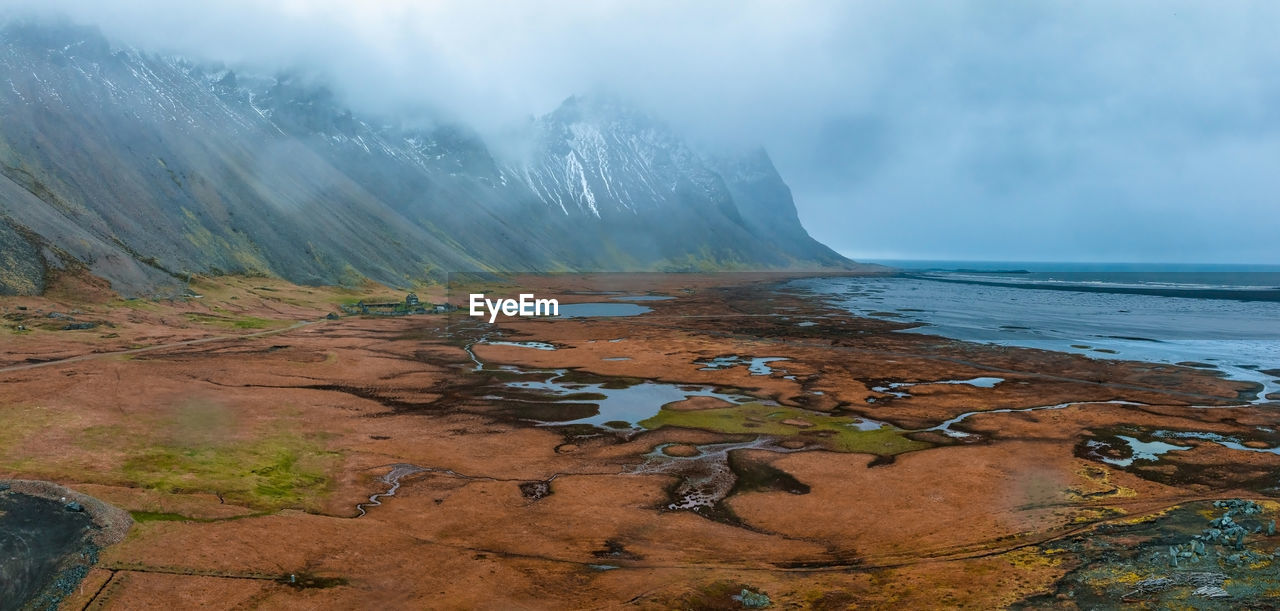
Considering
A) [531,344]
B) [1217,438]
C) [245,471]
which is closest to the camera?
[245,471]

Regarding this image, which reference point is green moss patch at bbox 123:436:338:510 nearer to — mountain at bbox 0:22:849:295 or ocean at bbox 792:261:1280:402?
mountain at bbox 0:22:849:295

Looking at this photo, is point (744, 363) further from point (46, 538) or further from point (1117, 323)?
point (1117, 323)

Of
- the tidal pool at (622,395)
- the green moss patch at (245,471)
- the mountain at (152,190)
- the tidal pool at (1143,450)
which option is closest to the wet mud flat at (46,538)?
the green moss patch at (245,471)

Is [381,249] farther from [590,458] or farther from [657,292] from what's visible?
[590,458]

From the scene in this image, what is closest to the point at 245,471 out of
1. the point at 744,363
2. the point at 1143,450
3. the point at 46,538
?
the point at 46,538

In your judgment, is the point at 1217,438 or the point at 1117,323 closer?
the point at 1217,438

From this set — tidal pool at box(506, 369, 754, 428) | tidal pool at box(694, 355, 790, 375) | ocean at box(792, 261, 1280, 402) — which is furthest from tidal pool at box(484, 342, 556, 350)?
ocean at box(792, 261, 1280, 402)

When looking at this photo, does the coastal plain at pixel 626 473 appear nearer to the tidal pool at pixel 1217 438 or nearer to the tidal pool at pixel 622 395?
the tidal pool at pixel 1217 438
